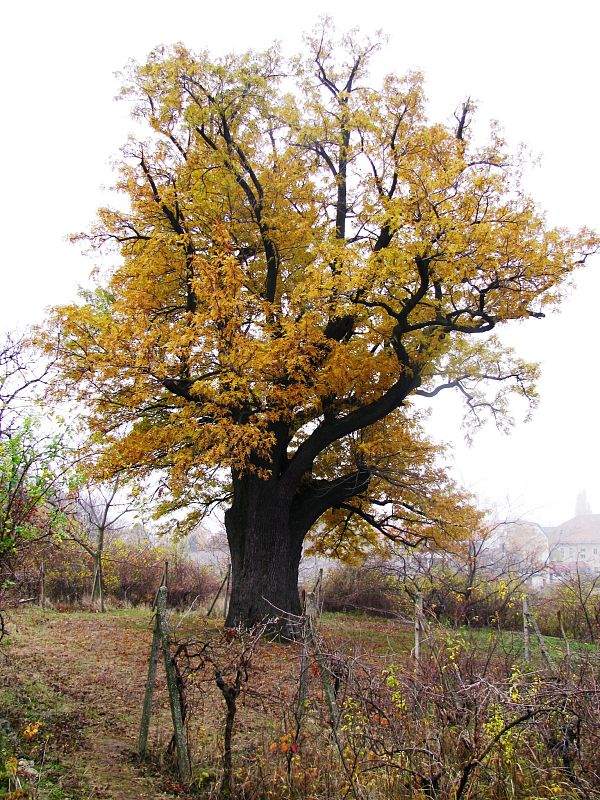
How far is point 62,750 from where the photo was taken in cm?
467

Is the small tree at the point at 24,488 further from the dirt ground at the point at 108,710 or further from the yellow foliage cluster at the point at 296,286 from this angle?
the yellow foliage cluster at the point at 296,286

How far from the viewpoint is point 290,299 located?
11.5m

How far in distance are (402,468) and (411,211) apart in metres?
5.19

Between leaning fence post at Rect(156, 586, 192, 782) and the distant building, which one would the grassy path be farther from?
the distant building

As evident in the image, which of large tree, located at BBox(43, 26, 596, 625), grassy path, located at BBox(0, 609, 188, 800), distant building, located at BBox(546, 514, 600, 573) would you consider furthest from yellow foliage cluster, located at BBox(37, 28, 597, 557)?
distant building, located at BBox(546, 514, 600, 573)

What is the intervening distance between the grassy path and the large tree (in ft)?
9.30

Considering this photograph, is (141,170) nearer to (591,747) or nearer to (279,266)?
(279,266)

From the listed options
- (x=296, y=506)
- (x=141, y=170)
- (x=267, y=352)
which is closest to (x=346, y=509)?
(x=296, y=506)

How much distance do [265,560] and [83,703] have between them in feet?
17.7

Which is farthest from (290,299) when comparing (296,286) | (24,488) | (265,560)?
(24,488)

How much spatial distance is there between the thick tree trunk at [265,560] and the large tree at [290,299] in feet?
0.12

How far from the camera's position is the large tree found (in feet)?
30.7

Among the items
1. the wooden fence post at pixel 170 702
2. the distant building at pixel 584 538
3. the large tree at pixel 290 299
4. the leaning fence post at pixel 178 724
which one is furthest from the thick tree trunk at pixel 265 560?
the distant building at pixel 584 538

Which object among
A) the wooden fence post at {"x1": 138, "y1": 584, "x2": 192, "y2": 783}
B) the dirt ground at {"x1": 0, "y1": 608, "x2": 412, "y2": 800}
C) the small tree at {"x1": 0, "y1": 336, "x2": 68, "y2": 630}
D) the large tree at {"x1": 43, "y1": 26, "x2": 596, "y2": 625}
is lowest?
the dirt ground at {"x1": 0, "y1": 608, "x2": 412, "y2": 800}
